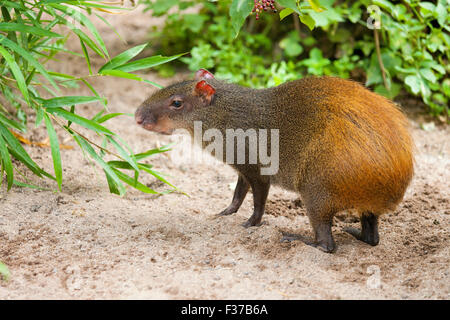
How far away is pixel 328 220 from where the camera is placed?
12.6 ft

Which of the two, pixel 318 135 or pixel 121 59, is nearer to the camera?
pixel 318 135

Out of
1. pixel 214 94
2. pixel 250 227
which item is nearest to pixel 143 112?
pixel 214 94

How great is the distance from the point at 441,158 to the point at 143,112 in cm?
341

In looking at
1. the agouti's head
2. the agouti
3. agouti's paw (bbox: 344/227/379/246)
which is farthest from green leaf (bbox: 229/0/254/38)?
agouti's paw (bbox: 344/227/379/246)

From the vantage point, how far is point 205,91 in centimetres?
432

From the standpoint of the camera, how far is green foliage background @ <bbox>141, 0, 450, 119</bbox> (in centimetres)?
608

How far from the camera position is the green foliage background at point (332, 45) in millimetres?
6078

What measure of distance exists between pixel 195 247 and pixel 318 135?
1.21 meters

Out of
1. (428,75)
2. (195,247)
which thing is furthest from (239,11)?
(428,75)

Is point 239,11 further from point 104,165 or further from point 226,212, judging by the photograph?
point 226,212

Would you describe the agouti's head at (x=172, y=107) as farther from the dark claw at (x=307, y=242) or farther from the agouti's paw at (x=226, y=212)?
the dark claw at (x=307, y=242)

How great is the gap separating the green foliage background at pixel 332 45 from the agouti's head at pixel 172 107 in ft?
6.36

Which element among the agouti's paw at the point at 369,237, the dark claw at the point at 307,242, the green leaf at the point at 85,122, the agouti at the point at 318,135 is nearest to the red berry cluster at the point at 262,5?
the agouti at the point at 318,135
